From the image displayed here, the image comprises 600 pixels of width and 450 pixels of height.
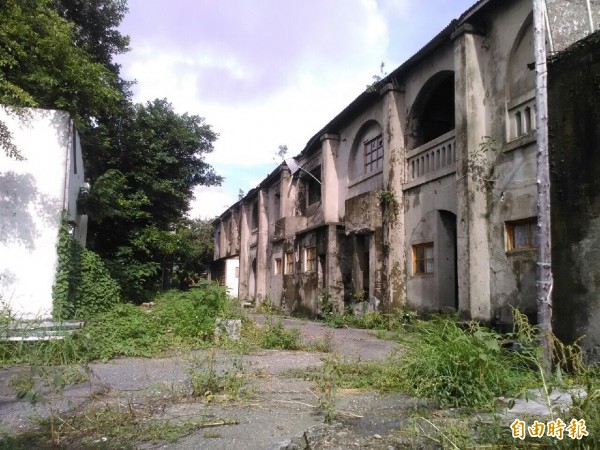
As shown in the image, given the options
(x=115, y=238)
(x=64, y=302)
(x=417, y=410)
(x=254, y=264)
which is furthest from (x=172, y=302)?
(x=254, y=264)

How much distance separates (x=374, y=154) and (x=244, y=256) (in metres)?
15.4

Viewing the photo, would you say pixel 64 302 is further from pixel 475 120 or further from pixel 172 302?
pixel 475 120

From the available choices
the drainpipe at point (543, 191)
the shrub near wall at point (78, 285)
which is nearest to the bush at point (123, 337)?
the shrub near wall at point (78, 285)

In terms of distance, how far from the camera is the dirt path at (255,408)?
411cm

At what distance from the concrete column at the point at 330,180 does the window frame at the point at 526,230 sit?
336 inches

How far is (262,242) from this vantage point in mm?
25500

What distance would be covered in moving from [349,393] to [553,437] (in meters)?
2.96

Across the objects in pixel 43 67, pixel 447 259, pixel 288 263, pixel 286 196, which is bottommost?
pixel 447 259

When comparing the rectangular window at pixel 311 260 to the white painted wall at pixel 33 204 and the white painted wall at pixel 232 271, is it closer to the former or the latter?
the white painted wall at pixel 33 204

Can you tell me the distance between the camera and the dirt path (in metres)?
4.11

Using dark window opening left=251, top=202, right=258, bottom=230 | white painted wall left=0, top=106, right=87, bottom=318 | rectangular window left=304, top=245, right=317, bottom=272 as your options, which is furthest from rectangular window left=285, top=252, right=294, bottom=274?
white painted wall left=0, top=106, right=87, bottom=318

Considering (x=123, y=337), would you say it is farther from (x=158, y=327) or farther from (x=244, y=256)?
(x=244, y=256)

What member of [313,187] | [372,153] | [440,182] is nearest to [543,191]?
[440,182]

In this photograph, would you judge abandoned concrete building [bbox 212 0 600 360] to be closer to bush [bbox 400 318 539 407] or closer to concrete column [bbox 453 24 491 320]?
concrete column [bbox 453 24 491 320]
